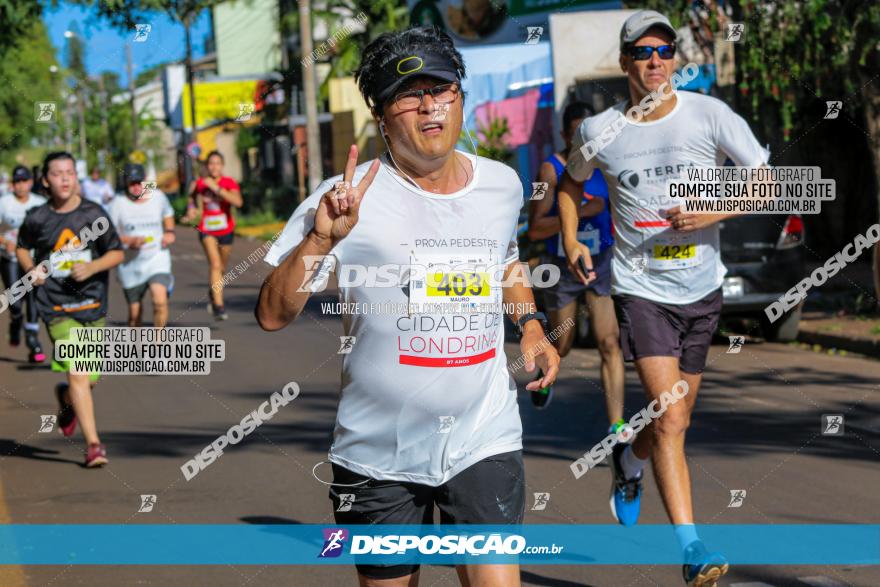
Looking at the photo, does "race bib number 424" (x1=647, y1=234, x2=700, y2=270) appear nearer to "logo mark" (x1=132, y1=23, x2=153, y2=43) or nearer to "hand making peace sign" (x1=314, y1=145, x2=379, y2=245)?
"hand making peace sign" (x1=314, y1=145, x2=379, y2=245)

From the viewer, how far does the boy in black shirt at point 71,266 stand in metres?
8.27

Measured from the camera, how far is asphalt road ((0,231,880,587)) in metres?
5.78

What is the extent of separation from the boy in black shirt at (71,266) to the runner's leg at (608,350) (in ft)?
10.4

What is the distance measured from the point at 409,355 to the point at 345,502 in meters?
0.45

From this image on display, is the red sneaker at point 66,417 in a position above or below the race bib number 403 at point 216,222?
below

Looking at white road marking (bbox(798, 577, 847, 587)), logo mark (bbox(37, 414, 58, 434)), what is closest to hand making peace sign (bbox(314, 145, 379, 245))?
white road marking (bbox(798, 577, 847, 587))

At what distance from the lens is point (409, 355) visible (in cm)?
357

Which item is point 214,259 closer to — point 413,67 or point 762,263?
point 762,263

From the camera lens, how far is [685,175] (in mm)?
5543

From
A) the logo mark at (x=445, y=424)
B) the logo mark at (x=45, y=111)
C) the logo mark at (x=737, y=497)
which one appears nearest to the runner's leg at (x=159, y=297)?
the logo mark at (x=45, y=111)

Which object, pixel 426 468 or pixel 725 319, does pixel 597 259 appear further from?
pixel 725 319

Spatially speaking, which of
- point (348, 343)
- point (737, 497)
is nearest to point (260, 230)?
point (737, 497)

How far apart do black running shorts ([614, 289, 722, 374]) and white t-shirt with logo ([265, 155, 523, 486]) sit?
2031 millimetres

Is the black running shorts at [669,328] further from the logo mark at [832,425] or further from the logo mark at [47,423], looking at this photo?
the logo mark at [47,423]
